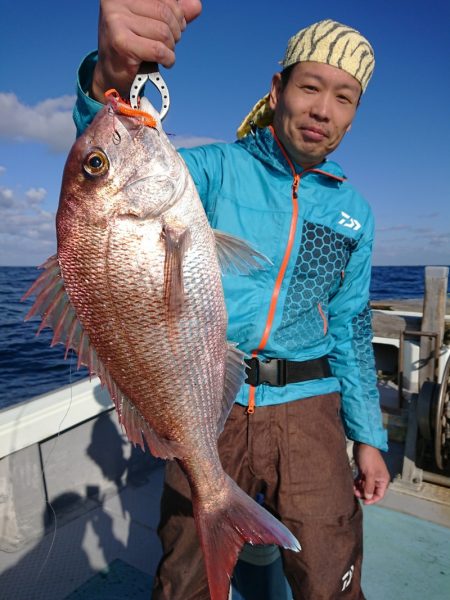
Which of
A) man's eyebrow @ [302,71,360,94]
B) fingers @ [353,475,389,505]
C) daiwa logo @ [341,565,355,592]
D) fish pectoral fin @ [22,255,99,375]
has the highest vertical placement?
man's eyebrow @ [302,71,360,94]

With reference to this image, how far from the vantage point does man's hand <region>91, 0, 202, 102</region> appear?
4.27 ft

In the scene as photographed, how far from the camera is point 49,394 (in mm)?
3400

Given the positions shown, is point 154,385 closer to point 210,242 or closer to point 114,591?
point 210,242

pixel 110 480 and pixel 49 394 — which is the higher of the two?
pixel 49 394

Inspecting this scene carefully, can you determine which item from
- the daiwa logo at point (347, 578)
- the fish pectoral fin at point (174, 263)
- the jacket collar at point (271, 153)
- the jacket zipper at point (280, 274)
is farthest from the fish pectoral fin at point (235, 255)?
the daiwa logo at point (347, 578)

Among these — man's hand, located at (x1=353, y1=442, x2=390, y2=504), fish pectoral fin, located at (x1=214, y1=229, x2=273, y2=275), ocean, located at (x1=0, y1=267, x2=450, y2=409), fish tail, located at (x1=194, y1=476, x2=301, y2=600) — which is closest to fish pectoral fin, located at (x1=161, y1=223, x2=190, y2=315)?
fish pectoral fin, located at (x1=214, y1=229, x2=273, y2=275)

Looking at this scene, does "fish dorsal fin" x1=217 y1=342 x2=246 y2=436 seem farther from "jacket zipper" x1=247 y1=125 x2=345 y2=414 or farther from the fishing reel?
the fishing reel

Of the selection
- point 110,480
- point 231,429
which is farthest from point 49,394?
point 231,429

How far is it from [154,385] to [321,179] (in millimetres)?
1327

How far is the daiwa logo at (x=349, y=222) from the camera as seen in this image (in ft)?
7.22

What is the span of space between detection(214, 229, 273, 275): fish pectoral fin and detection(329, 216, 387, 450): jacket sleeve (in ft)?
Result: 2.82

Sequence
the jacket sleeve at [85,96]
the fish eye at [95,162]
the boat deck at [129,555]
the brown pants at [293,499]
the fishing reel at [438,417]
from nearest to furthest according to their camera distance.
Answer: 1. the fish eye at [95,162]
2. the jacket sleeve at [85,96]
3. the brown pants at [293,499]
4. the boat deck at [129,555]
5. the fishing reel at [438,417]

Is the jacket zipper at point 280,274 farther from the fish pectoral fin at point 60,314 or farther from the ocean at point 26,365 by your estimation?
the ocean at point 26,365

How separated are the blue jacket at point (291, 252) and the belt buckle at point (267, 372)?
3 centimetres
